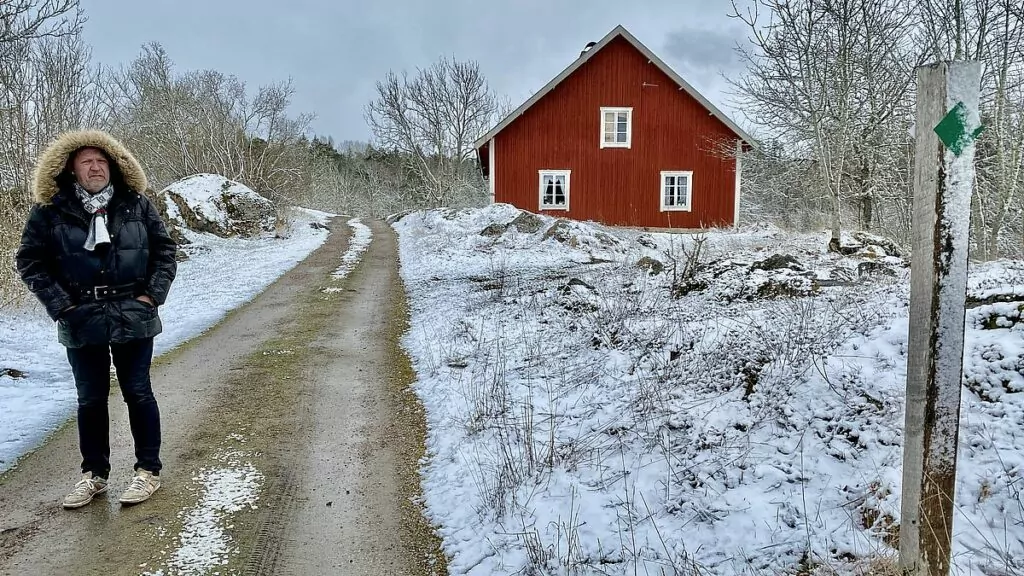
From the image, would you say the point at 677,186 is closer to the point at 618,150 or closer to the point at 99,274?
the point at 618,150

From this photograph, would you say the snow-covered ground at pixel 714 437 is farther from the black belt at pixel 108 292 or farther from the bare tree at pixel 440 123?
the bare tree at pixel 440 123

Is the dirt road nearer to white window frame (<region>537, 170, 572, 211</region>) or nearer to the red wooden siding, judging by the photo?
white window frame (<region>537, 170, 572, 211</region>)

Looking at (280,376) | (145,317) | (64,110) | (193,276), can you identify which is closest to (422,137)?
(64,110)

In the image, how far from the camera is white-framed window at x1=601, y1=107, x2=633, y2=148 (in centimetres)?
2361

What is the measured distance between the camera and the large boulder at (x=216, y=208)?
2198 cm

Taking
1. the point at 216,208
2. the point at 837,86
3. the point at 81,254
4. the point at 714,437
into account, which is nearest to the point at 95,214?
the point at 81,254

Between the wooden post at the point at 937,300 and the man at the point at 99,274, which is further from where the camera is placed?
the man at the point at 99,274

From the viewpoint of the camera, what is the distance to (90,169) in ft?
11.7

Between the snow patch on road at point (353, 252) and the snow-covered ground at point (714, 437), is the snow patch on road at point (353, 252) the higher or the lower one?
the higher one

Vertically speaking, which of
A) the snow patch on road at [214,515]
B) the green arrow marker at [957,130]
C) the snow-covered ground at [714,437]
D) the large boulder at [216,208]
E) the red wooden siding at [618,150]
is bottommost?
the snow patch on road at [214,515]

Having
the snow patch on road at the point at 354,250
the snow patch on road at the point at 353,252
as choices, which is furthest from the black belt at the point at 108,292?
the snow patch on road at the point at 354,250

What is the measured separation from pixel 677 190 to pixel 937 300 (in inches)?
900

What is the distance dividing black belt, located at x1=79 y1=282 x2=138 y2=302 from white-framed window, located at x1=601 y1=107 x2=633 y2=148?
21578mm

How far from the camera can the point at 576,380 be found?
5582mm
